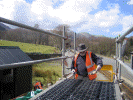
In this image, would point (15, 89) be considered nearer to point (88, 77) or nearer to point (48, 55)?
point (48, 55)

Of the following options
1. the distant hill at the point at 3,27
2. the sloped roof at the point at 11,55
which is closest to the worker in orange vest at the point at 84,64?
the sloped roof at the point at 11,55

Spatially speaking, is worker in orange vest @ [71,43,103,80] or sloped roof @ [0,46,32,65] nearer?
sloped roof @ [0,46,32,65]

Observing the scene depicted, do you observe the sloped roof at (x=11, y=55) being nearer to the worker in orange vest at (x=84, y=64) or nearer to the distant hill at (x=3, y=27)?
the distant hill at (x=3, y=27)

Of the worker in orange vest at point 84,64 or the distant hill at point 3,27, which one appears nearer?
the distant hill at point 3,27

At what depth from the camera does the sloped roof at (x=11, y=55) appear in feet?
3.60

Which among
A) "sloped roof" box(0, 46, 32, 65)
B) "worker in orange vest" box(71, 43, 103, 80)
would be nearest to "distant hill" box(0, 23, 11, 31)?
"sloped roof" box(0, 46, 32, 65)

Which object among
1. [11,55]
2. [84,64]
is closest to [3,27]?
[11,55]

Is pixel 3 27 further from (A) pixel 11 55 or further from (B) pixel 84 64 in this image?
(B) pixel 84 64

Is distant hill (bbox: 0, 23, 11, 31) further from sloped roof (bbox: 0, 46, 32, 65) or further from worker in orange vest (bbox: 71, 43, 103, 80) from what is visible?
worker in orange vest (bbox: 71, 43, 103, 80)

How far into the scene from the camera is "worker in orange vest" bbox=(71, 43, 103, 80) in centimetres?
273

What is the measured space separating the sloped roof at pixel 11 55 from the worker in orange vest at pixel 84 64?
1586 millimetres

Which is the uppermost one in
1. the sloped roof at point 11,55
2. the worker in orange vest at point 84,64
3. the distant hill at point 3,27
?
the distant hill at point 3,27

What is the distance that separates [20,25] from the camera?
128 cm

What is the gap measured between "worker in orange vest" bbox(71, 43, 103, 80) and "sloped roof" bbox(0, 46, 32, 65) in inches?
62.4
